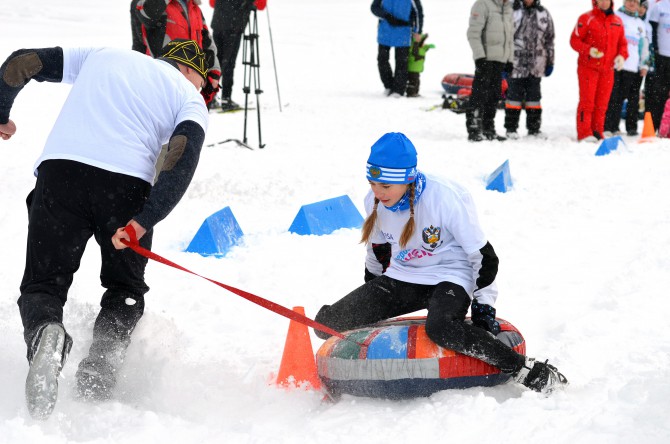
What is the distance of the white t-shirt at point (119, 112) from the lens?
3.22m

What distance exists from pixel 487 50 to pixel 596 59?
1539mm

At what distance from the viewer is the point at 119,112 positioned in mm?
3270

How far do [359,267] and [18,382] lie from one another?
8.21ft

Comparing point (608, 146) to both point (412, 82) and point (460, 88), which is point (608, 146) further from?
point (412, 82)

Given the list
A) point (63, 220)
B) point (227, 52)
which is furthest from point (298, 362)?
point (227, 52)

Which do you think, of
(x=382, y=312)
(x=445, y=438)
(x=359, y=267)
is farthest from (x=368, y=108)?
(x=445, y=438)

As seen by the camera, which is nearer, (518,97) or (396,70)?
(518,97)

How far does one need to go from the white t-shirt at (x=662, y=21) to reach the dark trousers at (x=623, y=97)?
460mm

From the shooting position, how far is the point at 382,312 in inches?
156

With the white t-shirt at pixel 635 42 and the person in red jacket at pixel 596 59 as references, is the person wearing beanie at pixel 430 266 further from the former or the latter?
the white t-shirt at pixel 635 42

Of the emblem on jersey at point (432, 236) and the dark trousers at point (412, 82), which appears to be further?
the dark trousers at point (412, 82)

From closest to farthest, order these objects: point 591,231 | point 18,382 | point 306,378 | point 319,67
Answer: point 18,382 → point 306,378 → point 591,231 → point 319,67

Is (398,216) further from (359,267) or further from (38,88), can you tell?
(38,88)

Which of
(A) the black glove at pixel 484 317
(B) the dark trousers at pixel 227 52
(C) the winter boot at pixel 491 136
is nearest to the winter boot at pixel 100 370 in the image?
(A) the black glove at pixel 484 317
